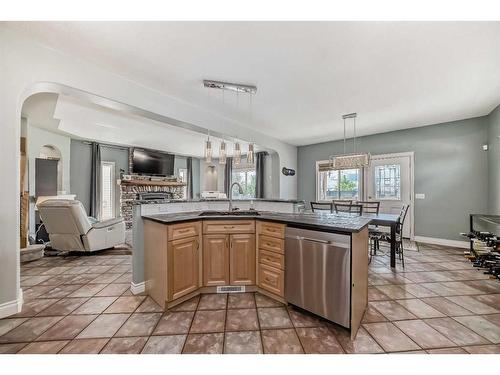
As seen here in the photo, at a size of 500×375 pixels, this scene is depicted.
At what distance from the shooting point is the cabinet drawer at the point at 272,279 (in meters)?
2.15

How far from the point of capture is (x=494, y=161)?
3682 mm

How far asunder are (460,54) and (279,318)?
127 inches

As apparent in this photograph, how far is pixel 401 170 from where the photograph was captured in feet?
16.0

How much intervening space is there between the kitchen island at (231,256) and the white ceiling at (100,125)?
104 inches

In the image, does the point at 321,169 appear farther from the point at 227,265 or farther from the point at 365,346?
the point at 365,346

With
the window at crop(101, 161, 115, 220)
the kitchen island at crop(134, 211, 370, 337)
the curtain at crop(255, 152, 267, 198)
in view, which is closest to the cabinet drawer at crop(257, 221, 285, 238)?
the kitchen island at crop(134, 211, 370, 337)

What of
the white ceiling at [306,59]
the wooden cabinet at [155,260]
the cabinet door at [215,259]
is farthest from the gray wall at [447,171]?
the wooden cabinet at [155,260]

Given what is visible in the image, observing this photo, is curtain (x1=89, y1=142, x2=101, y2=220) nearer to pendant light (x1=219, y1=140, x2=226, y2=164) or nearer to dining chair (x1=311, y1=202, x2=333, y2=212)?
pendant light (x1=219, y1=140, x2=226, y2=164)

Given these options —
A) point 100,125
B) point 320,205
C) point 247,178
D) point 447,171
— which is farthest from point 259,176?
point 447,171

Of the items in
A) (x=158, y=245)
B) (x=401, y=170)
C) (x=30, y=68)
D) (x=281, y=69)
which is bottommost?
(x=158, y=245)

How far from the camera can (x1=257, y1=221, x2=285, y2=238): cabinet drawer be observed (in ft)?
7.04

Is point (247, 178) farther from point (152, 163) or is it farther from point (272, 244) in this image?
point (272, 244)

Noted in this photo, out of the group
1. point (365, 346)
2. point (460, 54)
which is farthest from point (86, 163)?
point (460, 54)

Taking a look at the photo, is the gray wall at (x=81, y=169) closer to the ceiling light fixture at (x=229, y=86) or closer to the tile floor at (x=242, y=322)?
the tile floor at (x=242, y=322)
